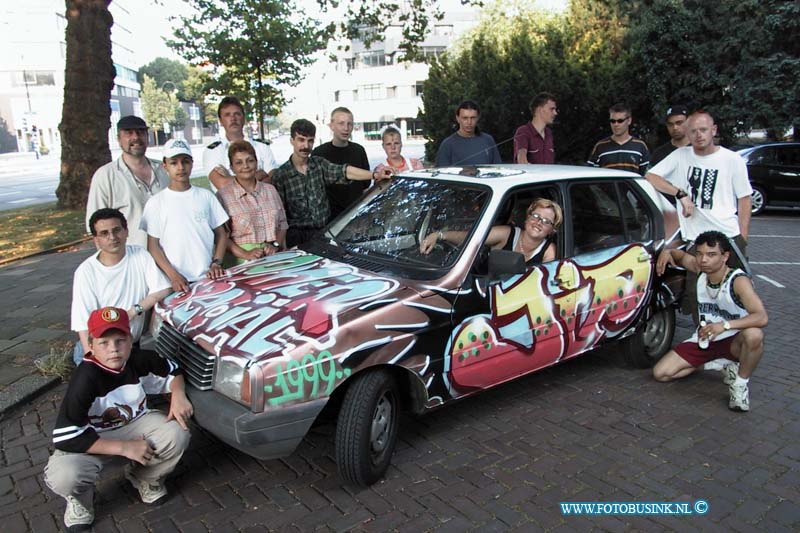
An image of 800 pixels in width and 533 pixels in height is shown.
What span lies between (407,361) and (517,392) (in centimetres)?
156

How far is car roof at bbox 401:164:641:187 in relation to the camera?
3.91m

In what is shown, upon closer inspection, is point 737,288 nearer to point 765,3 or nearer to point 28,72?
point 765,3

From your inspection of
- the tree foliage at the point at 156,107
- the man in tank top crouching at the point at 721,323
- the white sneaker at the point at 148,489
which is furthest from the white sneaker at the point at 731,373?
the tree foliage at the point at 156,107

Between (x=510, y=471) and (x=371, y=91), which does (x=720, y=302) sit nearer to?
(x=510, y=471)

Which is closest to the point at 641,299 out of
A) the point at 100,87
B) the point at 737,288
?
the point at 737,288

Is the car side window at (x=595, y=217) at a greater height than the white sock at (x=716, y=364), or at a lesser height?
greater

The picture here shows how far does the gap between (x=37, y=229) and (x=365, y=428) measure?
10624 mm

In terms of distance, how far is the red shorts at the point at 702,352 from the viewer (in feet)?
14.4

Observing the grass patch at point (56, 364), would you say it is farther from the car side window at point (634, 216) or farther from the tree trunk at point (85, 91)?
the tree trunk at point (85, 91)

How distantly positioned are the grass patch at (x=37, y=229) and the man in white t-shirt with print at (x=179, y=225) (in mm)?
4656

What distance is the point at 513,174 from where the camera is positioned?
4.03 metres

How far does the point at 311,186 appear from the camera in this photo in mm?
4980

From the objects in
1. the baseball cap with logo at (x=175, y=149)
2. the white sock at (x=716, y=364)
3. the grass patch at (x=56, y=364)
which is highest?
the baseball cap with logo at (x=175, y=149)

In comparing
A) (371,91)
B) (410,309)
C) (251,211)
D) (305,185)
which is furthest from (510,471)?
(371,91)
